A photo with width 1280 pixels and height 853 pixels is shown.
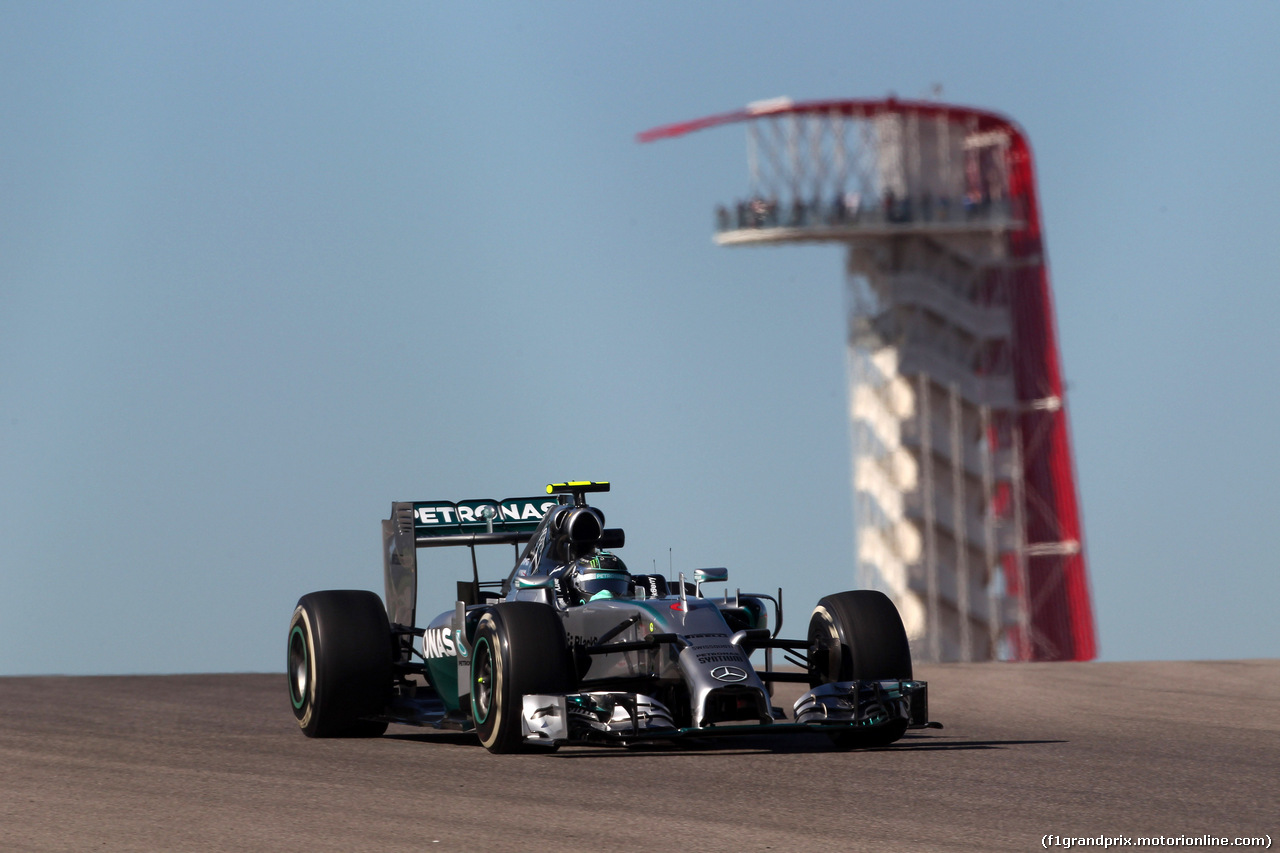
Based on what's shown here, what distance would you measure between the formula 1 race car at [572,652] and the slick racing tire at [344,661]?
1cm

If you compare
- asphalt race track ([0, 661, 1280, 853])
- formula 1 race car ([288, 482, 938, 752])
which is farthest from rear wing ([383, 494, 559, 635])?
asphalt race track ([0, 661, 1280, 853])

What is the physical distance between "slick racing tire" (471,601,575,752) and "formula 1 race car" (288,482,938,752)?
11 millimetres

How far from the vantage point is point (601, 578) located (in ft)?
46.3

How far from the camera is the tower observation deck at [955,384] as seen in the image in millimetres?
65188

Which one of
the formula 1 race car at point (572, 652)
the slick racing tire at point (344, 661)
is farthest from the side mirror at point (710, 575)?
the slick racing tire at point (344, 661)

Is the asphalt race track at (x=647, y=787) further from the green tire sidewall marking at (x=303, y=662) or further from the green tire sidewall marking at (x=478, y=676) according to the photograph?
the green tire sidewall marking at (x=303, y=662)

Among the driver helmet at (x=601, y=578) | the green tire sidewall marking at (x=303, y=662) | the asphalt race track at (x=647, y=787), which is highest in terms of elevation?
the driver helmet at (x=601, y=578)

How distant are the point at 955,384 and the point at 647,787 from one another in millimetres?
55616

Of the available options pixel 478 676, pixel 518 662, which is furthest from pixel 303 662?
pixel 518 662

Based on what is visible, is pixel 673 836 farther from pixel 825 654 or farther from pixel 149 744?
pixel 149 744

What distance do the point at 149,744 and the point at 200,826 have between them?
194 inches

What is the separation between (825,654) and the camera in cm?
1387

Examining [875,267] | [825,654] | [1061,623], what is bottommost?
[1061,623]

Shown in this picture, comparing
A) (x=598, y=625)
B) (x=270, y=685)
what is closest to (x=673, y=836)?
(x=598, y=625)
